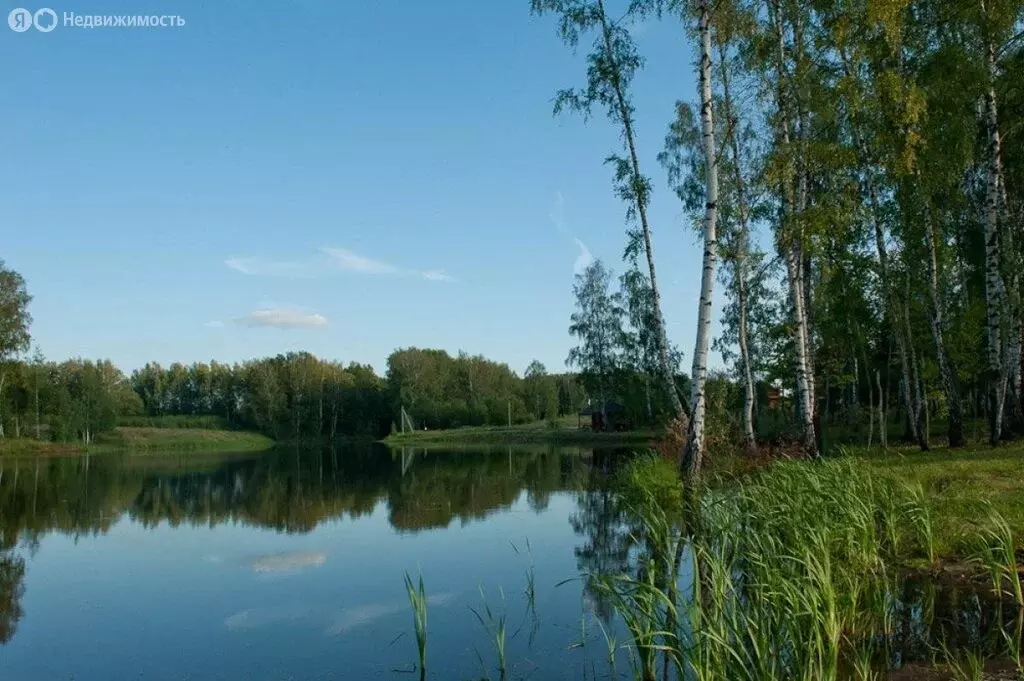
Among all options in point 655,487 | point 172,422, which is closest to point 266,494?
point 655,487

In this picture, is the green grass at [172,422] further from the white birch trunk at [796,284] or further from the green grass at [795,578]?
the green grass at [795,578]

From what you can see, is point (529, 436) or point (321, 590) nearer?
point (321, 590)

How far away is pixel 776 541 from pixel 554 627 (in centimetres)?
239

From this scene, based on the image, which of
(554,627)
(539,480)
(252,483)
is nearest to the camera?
(554,627)

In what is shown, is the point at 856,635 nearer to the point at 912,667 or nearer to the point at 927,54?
the point at 912,667

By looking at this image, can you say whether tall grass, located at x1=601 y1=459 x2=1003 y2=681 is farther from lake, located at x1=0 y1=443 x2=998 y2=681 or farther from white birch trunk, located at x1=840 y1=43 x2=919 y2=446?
white birch trunk, located at x1=840 y1=43 x2=919 y2=446

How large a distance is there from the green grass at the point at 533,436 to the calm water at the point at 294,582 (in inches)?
1281

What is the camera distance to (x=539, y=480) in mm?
26266

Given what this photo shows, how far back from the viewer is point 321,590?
995cm

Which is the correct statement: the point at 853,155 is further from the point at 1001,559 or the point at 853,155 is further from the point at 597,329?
the point at 597,329

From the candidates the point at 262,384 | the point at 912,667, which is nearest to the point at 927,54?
the point at 912,667

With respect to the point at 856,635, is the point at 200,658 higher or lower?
lower

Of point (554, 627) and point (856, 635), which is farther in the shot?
point (554, 627)

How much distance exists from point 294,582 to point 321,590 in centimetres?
83
